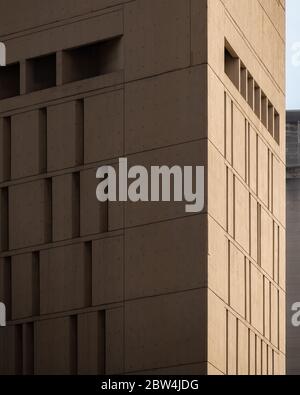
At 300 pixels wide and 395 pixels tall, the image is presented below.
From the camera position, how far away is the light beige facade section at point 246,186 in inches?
2488

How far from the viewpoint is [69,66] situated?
65812 mm

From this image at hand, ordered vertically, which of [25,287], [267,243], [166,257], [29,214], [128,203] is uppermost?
[267,243]

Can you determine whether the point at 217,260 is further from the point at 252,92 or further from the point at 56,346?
the point at 252,92

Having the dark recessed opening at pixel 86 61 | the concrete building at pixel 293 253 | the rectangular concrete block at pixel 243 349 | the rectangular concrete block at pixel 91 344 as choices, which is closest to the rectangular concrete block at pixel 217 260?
the rectangular concrete block at pixel 243 349

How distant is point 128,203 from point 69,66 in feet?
18.6

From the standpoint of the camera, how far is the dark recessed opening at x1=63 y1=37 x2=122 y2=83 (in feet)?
214

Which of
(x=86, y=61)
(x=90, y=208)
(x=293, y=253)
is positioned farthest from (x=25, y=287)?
(x=293, y=253)

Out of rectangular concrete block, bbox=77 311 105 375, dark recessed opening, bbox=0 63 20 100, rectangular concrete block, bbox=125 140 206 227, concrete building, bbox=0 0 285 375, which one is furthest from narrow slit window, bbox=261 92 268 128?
rectangular concrete block, bbox=77 311 105 375

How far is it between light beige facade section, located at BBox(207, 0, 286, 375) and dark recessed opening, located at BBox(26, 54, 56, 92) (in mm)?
5934

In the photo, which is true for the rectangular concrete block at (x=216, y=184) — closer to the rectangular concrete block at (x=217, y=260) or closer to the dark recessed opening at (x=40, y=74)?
the rectangular concrete block at (x=217, y=260)

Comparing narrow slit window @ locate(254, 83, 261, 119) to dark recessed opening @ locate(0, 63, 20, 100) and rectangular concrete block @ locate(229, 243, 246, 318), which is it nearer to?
rectangular concrete block @ locate(229, 243, 246, 318)

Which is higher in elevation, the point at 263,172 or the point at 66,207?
the point at 263,172
